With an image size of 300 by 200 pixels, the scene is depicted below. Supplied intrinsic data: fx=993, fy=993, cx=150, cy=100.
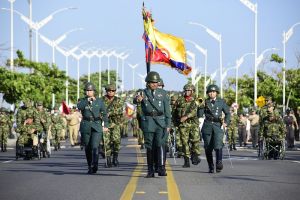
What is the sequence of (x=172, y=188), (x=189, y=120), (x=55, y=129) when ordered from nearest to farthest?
(x=172, y=188) < (x=189, y=120) < (x=55, y=129)

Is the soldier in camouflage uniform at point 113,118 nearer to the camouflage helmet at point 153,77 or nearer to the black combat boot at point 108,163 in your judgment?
the black combat boot at point 108,163

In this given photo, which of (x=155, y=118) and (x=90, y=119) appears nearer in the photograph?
(x=155, y=118)

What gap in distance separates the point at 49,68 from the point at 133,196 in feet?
150

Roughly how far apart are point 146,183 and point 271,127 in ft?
38.3

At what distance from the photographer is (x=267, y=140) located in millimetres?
29078

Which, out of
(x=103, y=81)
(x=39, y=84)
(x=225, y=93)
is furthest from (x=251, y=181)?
(x=103, y=81)

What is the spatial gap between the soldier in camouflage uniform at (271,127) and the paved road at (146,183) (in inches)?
170

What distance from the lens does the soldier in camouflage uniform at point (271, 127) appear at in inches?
1137

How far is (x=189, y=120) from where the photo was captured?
81.6 ft

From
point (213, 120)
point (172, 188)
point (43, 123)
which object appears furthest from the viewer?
point (43, 123)

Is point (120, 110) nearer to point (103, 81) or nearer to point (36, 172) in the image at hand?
point (36, 172)

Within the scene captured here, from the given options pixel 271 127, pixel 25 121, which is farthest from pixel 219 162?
pixel 25 121

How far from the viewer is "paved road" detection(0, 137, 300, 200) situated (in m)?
15.4

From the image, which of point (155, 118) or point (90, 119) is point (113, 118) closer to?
point (90, 119)
